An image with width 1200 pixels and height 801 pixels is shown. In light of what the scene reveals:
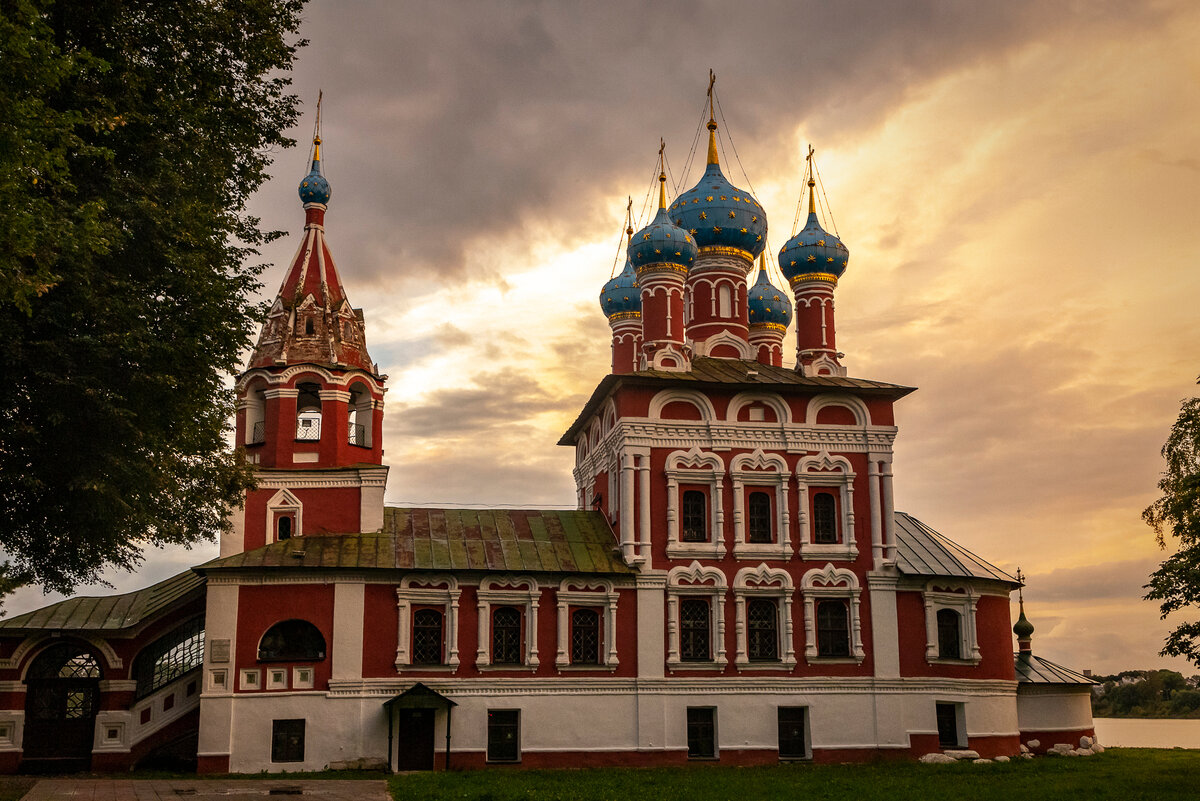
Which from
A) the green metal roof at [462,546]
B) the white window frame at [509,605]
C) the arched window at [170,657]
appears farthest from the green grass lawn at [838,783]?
the arched window at [170,657]

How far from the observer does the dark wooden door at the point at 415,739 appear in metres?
22.8

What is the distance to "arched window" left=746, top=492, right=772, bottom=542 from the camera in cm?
2567

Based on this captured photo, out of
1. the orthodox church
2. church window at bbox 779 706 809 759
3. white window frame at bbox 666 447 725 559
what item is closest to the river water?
the orthodox church

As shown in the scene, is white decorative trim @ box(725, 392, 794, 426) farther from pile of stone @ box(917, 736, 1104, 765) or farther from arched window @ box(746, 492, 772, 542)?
pile of stone @ box(917, 736, 1104, 765)

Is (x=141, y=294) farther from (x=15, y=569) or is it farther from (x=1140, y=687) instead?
(x=1140, y=687)

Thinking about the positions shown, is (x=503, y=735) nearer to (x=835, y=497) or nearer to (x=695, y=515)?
(x=695, y=515)

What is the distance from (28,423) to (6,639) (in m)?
9.40

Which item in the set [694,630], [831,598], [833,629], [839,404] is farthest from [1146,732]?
[694,630]

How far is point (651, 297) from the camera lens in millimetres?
27312

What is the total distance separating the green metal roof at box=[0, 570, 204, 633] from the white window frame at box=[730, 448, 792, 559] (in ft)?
37.6

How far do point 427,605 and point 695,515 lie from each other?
6215 millimetres

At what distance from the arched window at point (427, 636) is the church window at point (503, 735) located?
1635mm

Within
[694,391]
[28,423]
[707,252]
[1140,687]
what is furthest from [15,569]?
[1140,687]

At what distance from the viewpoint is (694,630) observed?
24.9 meters
